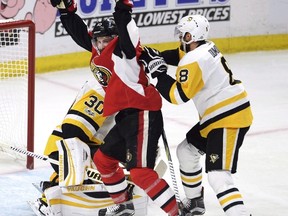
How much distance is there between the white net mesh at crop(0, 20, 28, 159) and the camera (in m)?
4.81

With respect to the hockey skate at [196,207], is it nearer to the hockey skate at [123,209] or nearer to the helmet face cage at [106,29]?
the hockey skate at [123,209]

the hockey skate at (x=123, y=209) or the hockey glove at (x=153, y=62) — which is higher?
the hockey glove at (x=153, y=62)

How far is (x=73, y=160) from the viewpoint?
4.03m

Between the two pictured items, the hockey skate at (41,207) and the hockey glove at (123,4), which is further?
the hockey skate at (41,207)

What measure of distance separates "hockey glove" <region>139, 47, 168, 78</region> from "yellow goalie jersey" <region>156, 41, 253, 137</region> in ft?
0.10

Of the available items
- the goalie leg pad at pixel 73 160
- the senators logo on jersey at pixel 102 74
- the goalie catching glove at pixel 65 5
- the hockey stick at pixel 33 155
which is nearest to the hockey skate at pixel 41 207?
the goalie leg pad at pixel 73 160

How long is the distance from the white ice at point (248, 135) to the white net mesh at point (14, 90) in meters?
0.15

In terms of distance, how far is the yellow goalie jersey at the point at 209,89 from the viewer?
11.9 feet

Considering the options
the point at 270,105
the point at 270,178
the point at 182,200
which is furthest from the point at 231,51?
the point at 182,200

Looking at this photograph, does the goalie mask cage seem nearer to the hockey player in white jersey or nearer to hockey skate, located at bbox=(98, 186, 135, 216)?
hockey skate, located at bbox=(98, 186, 135, 216)

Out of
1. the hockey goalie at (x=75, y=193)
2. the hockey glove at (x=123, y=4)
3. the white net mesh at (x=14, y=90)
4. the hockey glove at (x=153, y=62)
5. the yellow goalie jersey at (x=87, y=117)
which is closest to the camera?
the hockey glove at (x=123, y=4)

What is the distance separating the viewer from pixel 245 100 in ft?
12.4

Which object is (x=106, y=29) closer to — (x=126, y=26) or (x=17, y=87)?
(x=126, y=26)

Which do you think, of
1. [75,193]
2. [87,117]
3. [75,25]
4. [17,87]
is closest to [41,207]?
[75,193]
